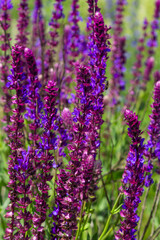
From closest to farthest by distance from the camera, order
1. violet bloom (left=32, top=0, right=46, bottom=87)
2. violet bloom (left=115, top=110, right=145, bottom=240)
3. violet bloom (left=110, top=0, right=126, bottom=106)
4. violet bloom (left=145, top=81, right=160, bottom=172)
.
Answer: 1. violet bloom (left=115, top=110, right=145, bottom=240)
2. violet bloom (left=145, top=81, right=160, bottom=172)
3. violet bloom (left=32, top=0, right=46, bottom=87)
4. violet bloom (left=110, top=0, right=126, bottom=106)

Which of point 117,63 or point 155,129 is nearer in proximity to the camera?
point 155,129

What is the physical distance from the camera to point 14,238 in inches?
60.8

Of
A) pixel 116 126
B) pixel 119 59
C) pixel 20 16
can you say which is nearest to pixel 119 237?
pixel 20 16

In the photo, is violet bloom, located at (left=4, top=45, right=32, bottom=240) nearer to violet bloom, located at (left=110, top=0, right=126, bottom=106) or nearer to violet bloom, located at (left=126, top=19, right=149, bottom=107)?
violet bloom, located at (left=110, top=0, right=126, bottom=106)

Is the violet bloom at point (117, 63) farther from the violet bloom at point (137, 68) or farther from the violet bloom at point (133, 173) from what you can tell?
the violet bloom at point (133, 173)

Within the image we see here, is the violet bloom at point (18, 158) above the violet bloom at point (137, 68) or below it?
below

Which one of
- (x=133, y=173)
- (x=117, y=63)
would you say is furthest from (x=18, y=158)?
(x=117, y=63)

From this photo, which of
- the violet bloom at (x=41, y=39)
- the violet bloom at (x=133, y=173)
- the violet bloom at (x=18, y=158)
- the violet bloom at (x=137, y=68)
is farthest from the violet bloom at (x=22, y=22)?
the violet bloom at (x=137, y=68)

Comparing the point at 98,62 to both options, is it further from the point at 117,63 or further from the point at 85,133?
the point at 117,63

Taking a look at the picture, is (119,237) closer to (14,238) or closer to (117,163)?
(14,238)

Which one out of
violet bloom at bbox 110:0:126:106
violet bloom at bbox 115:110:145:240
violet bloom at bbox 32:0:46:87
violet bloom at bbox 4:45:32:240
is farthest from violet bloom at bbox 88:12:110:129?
violet bloom at bbox 110:0:126:106

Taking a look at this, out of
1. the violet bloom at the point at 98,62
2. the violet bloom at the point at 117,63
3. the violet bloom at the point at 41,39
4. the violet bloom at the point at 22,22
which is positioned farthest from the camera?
the violet bloom at the point at 117,63

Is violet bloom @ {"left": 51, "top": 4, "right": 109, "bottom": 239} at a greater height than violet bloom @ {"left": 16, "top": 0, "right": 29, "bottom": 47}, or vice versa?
violet bloom @ {"left": 16, "top": 0, "right": 29, "bottom": 47}

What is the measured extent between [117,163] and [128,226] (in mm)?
1515
